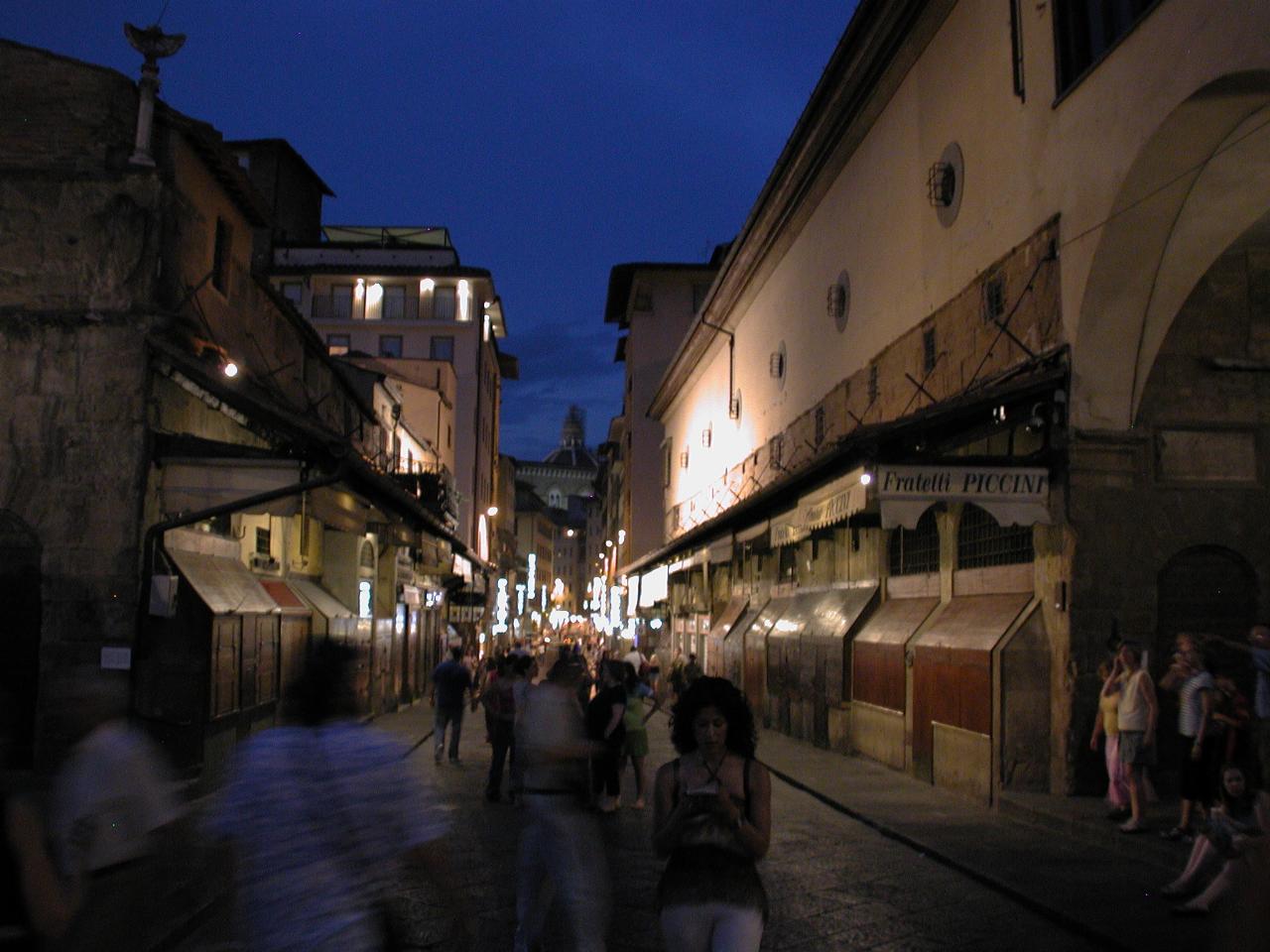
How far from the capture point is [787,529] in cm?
1923

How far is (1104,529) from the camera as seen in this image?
12602mm

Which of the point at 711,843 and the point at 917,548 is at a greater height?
the point at 917,548

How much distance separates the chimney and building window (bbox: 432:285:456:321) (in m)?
46.1

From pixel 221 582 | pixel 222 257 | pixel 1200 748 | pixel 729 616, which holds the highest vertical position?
pixel 222 257

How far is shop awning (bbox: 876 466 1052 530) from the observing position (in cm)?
1264

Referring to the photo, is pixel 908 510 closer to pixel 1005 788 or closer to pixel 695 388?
pixel 1005 788

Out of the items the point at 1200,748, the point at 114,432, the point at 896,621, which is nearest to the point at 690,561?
the point at 896,621

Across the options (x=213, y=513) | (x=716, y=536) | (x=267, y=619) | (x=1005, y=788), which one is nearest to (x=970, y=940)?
(x=1005, y=788)

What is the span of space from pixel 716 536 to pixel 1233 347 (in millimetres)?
17036

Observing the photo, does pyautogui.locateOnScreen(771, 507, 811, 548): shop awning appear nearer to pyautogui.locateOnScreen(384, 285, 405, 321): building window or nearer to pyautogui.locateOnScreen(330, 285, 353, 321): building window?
pyautogui.locateOnScreen(384, 285, 405, 321): building window

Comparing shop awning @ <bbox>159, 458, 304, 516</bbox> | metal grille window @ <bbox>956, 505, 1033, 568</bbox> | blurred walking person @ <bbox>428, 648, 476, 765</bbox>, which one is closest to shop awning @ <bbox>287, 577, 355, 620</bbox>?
blurred walking person @ <bbox>428, 648, 476, 765</bbox>

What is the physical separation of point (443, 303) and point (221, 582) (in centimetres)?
4694

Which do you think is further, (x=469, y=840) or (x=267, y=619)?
(x=267, y=619)

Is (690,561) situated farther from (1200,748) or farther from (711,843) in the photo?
(711,843)
